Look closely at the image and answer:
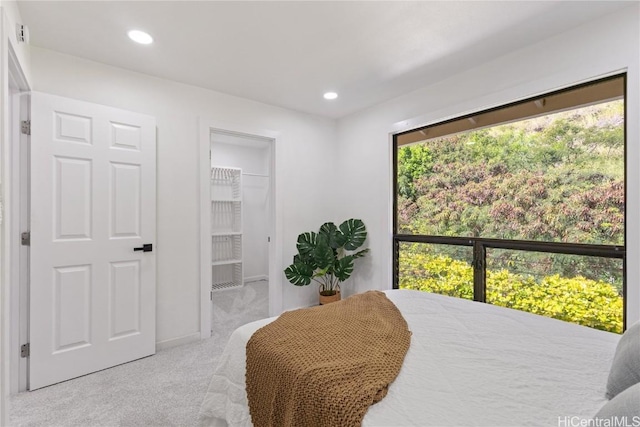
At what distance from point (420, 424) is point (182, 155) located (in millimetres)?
2784

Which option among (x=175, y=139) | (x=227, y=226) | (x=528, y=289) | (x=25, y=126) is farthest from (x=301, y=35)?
(x=227, y=226)

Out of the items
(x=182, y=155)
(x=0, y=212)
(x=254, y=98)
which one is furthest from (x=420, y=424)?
(x=254, y=98)

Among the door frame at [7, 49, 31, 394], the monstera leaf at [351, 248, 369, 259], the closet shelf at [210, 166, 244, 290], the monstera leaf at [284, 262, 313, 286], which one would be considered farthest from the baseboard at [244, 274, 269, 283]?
the door frame at [7, 49, 31, 394]

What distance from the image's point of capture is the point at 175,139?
2.89 m

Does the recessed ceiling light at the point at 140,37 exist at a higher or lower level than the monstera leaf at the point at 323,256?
higher

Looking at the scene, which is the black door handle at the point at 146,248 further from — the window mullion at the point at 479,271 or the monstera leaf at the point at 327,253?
the window mullion at the point at 479,271

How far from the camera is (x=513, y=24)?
204 cm

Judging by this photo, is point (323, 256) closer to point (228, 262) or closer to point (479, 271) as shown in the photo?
point (479, 271)

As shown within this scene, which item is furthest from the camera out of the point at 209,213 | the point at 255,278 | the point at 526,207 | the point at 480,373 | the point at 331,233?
the point at 255,278

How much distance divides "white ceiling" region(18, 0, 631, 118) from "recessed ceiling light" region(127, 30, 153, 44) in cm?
5

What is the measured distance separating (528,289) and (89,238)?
11.1 feet

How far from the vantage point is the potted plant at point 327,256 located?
11.2 feet

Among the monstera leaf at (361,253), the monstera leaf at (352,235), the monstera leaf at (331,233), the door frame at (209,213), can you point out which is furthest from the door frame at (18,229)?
the monstera leaf at (361,253)

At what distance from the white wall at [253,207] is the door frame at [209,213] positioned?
187cm
